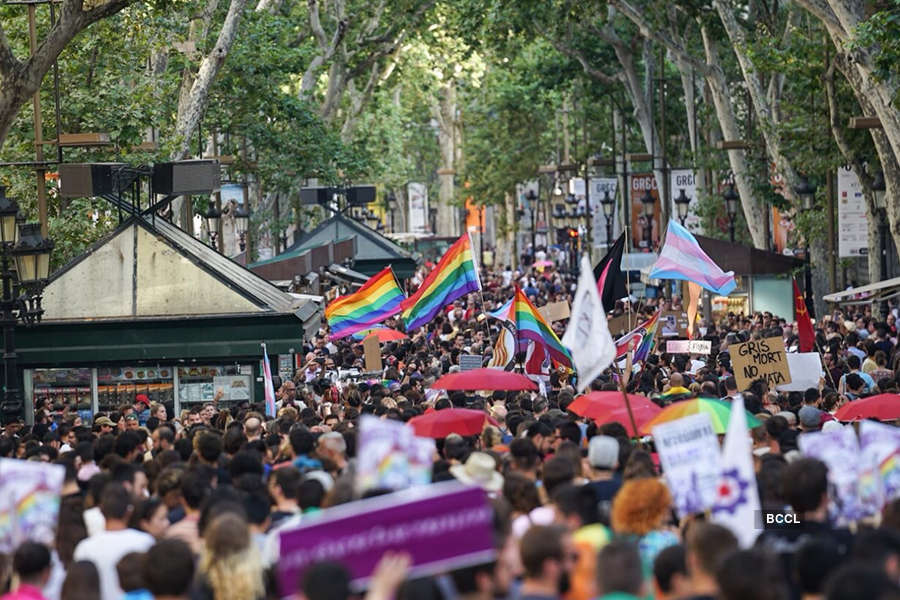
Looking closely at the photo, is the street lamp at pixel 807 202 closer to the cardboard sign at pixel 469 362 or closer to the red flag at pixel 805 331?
the red flag at pixel 805 331

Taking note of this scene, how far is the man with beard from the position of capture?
6488 millimetres

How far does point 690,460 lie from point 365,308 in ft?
47.6

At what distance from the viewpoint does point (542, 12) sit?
39594mm

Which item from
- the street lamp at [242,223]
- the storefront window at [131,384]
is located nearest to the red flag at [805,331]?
the storefront window at [131,384]

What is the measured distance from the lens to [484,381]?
16.1 metres

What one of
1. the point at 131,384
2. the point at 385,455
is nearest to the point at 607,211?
the point at 131,384

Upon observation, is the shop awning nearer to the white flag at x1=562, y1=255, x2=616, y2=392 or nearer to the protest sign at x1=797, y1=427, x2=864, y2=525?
the white flag at x1=562, y1=255, x2=616, y2=392

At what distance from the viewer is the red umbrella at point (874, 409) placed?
13.6 metres

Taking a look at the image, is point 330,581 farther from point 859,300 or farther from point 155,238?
point 859,300

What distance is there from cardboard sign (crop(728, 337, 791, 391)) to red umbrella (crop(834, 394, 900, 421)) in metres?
3.10

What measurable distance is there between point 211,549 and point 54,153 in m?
21.1

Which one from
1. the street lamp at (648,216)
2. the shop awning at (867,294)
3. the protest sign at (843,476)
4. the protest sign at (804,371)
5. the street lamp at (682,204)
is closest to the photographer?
the protest sign at (843,476)

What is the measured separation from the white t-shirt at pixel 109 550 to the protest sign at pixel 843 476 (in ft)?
10.5

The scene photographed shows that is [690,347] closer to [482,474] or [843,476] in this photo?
Answer: [482,474]
